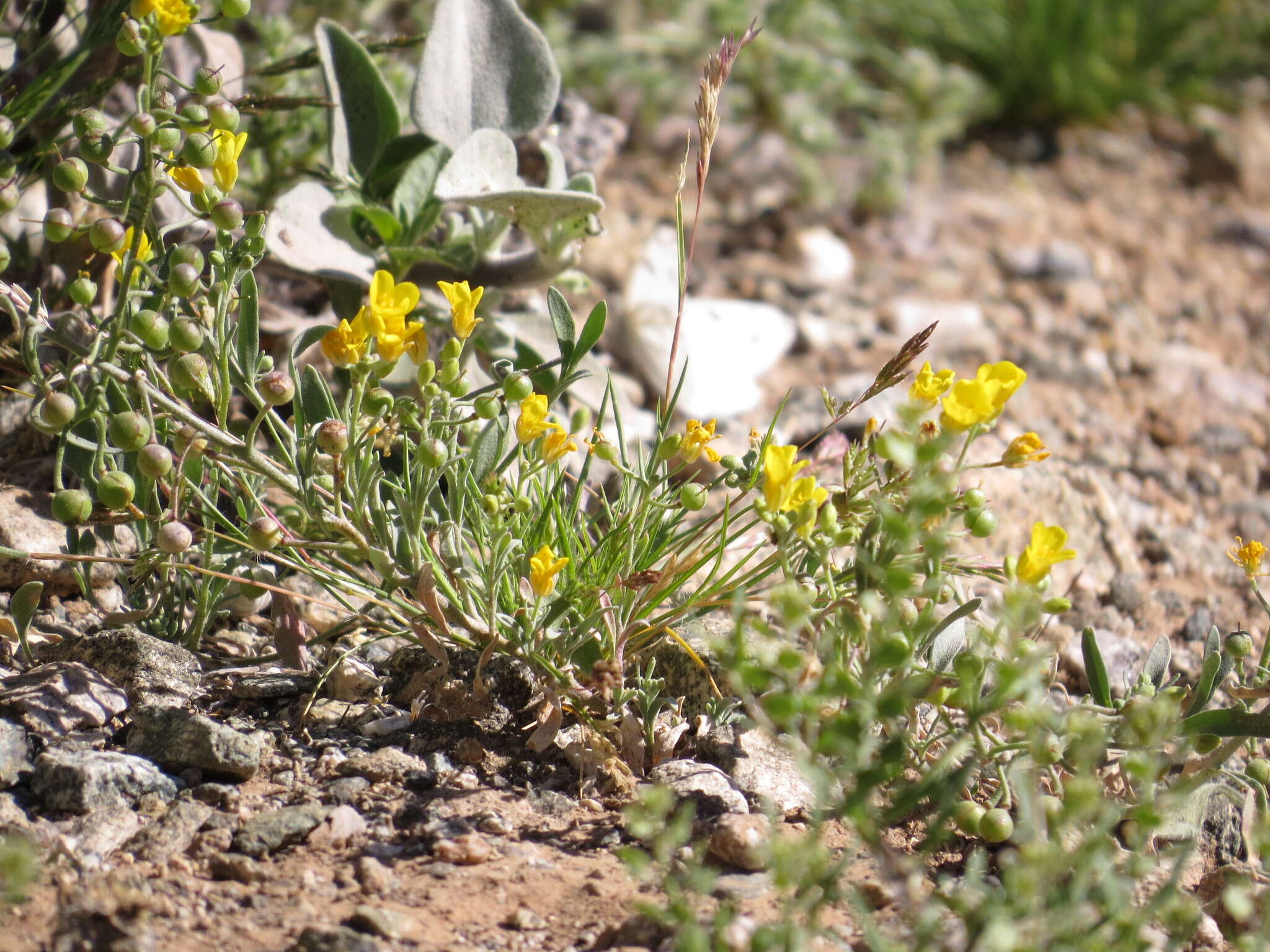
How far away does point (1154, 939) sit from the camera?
4.58 feet

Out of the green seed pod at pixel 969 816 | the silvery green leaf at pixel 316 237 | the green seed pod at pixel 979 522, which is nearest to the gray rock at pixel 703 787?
the green seed pod at pixel 969 816

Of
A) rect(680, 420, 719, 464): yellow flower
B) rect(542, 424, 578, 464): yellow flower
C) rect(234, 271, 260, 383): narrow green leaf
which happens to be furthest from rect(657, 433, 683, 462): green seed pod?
rect(234, 271, 260, 383): narrow green leaf

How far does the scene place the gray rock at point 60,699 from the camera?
5.04 ft

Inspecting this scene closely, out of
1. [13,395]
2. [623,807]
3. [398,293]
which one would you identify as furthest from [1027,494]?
[13,395]

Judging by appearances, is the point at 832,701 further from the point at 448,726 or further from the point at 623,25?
the point at 623,25

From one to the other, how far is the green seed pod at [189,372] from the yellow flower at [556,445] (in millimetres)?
449

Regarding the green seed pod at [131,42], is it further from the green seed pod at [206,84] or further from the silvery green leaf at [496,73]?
the silvery green leaf at [496,73]

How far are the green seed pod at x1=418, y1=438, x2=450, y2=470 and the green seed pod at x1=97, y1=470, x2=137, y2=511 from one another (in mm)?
350

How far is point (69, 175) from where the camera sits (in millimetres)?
1450

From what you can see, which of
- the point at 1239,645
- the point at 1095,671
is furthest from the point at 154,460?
the point at 1239,645

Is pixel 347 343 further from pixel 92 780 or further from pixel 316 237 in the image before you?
pixel 316 237

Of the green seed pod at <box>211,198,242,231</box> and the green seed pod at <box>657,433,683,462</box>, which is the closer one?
the green seed pod at <box>211,198,242,231</box>

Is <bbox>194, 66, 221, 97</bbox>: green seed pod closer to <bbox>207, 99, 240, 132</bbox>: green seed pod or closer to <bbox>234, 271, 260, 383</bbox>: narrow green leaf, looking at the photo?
<bbox>207, 99, 240, 132</bbox>: green seed pod

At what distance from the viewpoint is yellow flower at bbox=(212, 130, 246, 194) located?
1471 mm
